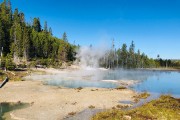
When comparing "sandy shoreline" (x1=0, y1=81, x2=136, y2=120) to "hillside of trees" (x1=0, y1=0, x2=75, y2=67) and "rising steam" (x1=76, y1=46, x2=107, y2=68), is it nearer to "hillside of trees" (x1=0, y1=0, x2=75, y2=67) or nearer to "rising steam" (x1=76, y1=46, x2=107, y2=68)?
"hillside of trees" (x1=0, y1=0, x2=75, y2=67)

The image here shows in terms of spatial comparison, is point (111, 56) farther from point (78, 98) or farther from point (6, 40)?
point (78, 98)

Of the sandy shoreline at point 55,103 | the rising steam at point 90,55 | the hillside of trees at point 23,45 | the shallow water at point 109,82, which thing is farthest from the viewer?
the rising steam at point 90,55

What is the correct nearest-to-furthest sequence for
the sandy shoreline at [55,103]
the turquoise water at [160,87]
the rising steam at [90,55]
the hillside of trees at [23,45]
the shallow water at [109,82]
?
the sandy shoreline at [55,103]
the turquoise water at [160,87]
the shallow water at [109,82]
the hillside of trees at [23,45]
the rising steam at [90,55]

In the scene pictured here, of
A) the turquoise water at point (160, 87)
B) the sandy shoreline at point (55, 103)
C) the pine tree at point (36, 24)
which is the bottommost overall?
the sandy shoreline at point (55, 103)

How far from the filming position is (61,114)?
29156mm

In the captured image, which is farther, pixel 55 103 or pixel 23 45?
pixel 23 45

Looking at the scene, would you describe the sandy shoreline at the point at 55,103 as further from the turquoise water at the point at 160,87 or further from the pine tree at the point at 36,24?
the pine tree at the point at 36,24

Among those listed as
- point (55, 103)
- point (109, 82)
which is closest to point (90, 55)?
point (109, 82)

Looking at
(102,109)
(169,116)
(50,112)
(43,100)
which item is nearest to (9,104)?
(43,100)

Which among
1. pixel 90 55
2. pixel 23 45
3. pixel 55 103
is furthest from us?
pixel 90 55

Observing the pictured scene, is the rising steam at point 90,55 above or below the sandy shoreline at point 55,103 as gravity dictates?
above

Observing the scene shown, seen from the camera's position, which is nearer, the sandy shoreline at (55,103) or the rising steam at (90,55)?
the sandy shoreline at (55,103)

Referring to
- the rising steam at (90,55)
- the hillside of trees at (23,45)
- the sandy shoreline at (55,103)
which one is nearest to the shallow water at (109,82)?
the sandy shoreline at (55,103)

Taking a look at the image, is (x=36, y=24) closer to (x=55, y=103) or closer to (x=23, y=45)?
(x=23, y=45)
